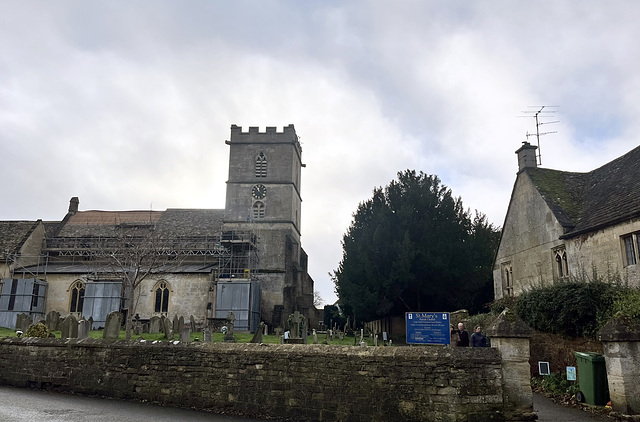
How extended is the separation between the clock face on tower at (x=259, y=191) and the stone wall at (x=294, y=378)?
2837 cm

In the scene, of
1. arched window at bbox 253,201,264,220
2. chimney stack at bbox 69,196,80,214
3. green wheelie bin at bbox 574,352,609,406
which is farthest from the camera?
chimney stack at bbox 69,196,80,214

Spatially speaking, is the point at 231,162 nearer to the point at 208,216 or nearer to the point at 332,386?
the point at 208,216

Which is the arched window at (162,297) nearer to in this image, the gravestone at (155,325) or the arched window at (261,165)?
the gravestone at (155,325)

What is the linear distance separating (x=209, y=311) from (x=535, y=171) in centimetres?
2216

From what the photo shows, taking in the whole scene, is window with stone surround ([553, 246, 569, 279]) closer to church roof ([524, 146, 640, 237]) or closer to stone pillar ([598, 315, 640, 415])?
church roof ([524, 146, 640, 237])

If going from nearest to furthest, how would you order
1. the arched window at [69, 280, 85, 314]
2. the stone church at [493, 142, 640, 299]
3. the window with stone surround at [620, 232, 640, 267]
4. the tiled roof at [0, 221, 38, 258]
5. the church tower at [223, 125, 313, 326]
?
1. the window with stone surround at [620, 232, 640, 267]
2. the stone church at [493, 142, 640, 299]
3. the arched window at [69, 280, 85, 314]
4. the tiled roof at [0, 221, 38, 258]
5. the church tower at [223, 125, 313, 326]

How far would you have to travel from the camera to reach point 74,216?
42625mm

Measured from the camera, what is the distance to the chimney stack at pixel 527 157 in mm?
20719

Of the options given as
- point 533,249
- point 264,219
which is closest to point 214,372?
point 533,249

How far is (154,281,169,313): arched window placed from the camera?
3350 centimetres

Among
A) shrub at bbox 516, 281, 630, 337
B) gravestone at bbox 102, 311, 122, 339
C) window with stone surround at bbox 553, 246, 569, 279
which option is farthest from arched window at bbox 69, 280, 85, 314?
shrub at bbox 516, 281, 630, 337

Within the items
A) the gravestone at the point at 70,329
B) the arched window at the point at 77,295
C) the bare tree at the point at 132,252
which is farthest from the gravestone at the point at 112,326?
the arched window at the point at 77,295

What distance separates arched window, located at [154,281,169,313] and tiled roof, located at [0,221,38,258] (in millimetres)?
10924

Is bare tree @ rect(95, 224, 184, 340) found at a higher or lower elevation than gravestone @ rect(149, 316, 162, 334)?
higher
